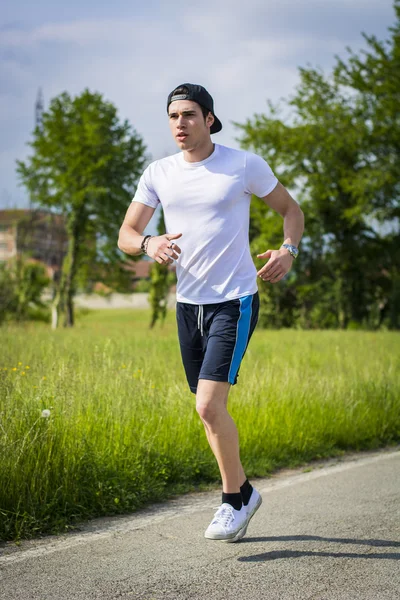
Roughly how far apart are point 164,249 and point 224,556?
1.64 metres

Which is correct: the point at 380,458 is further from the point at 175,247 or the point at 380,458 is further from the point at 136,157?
the point at 136,157

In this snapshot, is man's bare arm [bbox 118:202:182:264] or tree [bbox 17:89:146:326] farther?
tree [bbox 17:89:146:326]

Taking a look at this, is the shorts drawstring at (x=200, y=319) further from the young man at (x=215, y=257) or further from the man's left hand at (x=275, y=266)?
the man's left hand at (x=275, y=266)

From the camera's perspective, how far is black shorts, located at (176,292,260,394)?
165 inches

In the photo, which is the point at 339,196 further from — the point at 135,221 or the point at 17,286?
the point at 135,221

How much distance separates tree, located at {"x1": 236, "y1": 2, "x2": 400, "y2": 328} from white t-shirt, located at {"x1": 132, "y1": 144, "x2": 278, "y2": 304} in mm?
33155

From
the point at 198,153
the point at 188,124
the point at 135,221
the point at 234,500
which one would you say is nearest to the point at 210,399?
the point at 234,500

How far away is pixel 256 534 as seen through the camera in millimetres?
4477

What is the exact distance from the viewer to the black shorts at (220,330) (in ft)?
13.8

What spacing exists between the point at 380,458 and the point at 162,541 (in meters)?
3.32

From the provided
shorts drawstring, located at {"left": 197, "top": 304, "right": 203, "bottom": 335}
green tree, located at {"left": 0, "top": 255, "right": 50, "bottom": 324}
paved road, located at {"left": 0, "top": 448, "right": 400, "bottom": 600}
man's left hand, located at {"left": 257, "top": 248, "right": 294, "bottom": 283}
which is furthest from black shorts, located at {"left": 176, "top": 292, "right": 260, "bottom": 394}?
green tree, located at {"left": 0, "top": 255, "right": 50, "bottom": 324}

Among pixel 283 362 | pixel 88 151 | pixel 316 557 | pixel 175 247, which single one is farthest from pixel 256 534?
pixel 88 151

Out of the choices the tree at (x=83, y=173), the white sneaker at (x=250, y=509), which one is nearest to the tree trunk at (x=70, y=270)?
the tree at (x=83, y=173)

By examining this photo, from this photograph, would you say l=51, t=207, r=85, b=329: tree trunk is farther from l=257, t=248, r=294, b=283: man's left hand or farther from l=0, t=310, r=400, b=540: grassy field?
l=257, t=248, r=294, b=283: man's left hand
